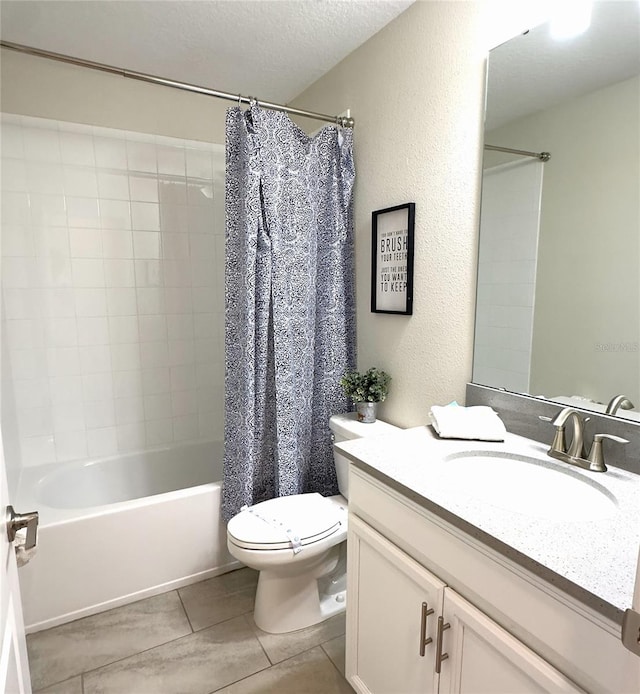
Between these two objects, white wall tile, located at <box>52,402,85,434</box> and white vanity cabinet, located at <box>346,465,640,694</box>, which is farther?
white wall tile, located at <box>52,402,85,434</box>

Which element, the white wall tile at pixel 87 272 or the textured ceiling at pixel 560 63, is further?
the white wall tile at pixel 87 272

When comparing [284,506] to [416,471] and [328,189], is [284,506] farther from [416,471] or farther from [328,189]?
[328,189]

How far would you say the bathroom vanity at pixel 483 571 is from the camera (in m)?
0.74

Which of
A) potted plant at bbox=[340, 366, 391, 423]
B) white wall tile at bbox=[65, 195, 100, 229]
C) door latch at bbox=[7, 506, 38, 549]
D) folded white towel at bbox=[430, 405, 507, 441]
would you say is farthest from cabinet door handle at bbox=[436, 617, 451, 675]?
white wall tile at bbox=[65, 195, 100, 229]

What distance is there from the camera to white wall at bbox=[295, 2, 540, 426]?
5.10ft

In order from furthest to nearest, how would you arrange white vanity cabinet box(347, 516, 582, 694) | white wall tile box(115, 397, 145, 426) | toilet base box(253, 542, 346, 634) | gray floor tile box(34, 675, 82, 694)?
white wall tile box(115, 397, 145, 426), toilet base box(253, 542, 346, 634), gray floor tile box(34, 675, 82, 694), white vanity cabinet box(347, 516, 582, 694)

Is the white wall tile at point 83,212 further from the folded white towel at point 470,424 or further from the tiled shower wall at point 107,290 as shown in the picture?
the folded white towel at point 470,424

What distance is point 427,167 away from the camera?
5.65ft

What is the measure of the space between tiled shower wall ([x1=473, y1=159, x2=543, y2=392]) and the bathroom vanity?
0.26 m

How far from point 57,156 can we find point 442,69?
75.2 inches

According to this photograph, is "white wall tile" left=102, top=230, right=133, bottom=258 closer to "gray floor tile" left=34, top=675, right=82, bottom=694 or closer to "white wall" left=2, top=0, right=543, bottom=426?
"white wall" left=2, top=0, right=543, bottom=426

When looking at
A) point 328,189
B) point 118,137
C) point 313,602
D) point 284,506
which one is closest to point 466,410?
point 284,506

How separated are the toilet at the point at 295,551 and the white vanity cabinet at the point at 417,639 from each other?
30 cm

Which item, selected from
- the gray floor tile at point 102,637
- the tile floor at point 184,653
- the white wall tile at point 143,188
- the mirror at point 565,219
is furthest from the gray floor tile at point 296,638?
the white wall tile at point 143,188
